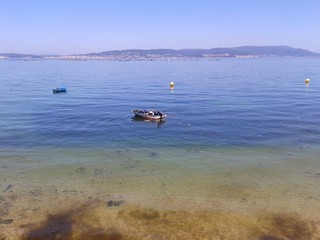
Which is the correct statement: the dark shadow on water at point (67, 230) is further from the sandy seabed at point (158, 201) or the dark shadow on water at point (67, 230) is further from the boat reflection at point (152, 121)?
the boat reflection at point (152, 121)

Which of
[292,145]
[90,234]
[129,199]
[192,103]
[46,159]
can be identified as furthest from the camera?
[192,103]

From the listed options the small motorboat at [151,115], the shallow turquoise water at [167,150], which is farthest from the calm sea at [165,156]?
the small motorboat at [151,115]

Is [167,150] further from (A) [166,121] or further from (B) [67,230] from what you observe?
(B) [67,230]

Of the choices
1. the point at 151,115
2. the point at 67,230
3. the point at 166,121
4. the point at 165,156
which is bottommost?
the point at 166,121

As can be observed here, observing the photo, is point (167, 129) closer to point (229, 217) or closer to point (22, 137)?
point (22, 137)

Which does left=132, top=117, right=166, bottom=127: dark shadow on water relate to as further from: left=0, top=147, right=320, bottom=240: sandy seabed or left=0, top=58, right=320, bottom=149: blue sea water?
left=0, top=147, right=320, bottom=240: sandy seabed

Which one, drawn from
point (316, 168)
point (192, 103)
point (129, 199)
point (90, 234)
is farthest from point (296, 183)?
point (192, 103)

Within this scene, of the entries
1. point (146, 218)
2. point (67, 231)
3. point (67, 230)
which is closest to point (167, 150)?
point (146, 218)

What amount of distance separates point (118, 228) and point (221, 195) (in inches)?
426

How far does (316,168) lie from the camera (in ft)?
129

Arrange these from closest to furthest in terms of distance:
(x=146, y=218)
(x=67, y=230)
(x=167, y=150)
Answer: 1. (x=67, y=230)
2. (x=146, y=218)
3. (x=167, y=150)

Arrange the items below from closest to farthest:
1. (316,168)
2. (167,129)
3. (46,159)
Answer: (316,168) → (46,159) → (167,129)

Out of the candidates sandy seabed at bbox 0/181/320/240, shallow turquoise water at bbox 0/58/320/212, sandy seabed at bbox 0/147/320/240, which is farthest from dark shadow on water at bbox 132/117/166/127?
sandy seabed at bbox 0/181/320/240

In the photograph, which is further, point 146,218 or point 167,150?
point 167,150
